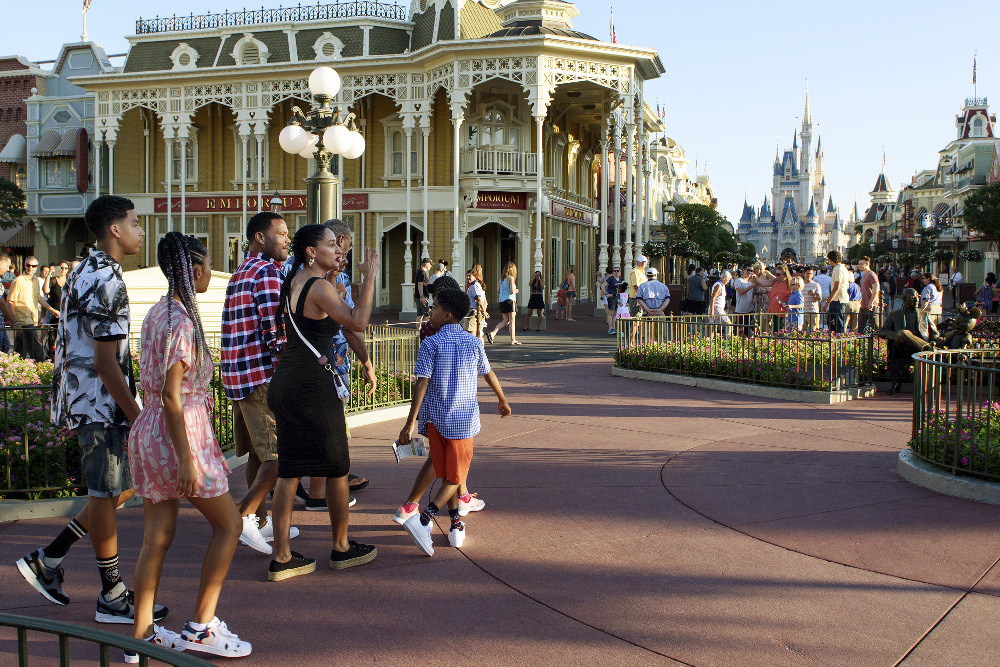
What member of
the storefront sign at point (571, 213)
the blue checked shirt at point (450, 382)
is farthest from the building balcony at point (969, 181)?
the blue checked shirt at point (450, 382)

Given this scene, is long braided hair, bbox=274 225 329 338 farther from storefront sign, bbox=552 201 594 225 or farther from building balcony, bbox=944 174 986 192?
building balcony, bbox=944 174 986 192

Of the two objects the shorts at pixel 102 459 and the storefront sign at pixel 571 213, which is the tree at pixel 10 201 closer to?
the storefront sign at pixel 571 213

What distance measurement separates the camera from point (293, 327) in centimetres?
481

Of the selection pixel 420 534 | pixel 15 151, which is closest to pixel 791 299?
pixel 420 534

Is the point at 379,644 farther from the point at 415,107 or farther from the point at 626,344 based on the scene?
the point at 415,107

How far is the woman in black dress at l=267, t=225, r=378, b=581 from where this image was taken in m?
4.79

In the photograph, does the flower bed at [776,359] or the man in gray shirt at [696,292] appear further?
the man in gray shirt at [696,292]

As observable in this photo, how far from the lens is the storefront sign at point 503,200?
29.3 meters

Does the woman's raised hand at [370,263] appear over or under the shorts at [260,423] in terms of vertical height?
over

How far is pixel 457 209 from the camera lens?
28.5 metres

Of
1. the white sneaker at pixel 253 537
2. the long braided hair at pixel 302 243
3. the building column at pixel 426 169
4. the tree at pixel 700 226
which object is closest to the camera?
the long braided hair at pixel 302 243

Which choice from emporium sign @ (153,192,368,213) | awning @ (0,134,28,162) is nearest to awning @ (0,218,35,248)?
awning @ (0,134,28,162)

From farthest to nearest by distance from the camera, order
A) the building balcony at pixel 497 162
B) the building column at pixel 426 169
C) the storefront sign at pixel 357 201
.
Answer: the storefront sign at pixel 357 201, the building balcony at pixel 497 162, the building column at pixel 426 169

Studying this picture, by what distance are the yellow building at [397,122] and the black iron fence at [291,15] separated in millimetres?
59
